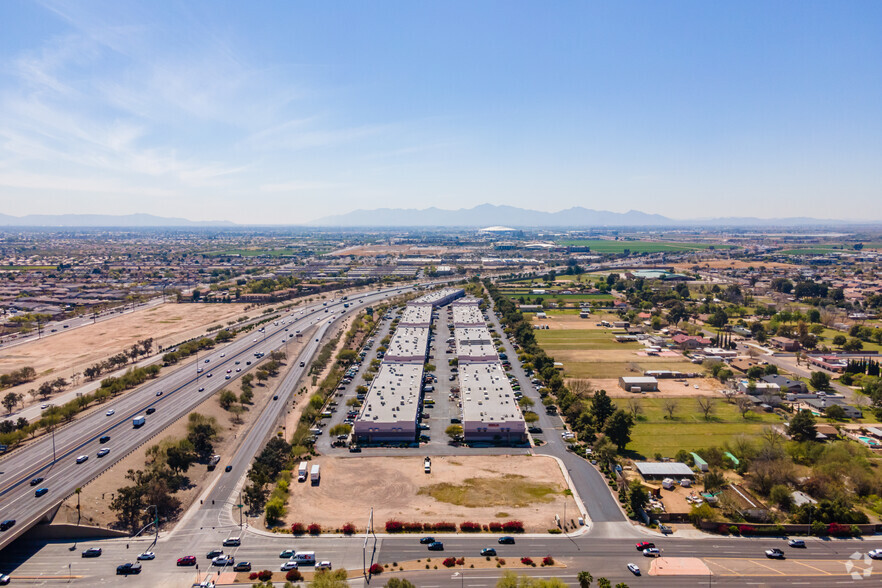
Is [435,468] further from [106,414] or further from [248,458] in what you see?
[106,414]

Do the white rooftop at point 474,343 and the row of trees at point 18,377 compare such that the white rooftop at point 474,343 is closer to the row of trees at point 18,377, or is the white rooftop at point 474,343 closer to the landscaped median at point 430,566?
the landscaped median at point 430,566

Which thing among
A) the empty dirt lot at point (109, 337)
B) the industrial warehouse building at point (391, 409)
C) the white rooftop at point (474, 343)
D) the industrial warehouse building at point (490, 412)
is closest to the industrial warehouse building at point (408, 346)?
the white rooftop at point (474, 343)

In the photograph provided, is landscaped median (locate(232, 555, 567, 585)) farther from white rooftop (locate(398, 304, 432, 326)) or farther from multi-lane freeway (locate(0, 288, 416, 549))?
white rooftop (locate(398, 304, 432, 326))

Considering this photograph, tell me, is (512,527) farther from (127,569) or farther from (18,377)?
(18,377)

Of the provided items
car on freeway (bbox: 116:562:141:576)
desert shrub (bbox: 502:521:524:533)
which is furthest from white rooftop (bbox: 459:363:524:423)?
car on freeway (bbox: 116:562:141:576)

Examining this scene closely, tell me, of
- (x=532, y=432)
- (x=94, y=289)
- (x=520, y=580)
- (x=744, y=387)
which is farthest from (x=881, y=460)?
(x=94, y=289)

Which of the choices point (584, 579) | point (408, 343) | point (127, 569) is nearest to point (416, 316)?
point (408, 343)
